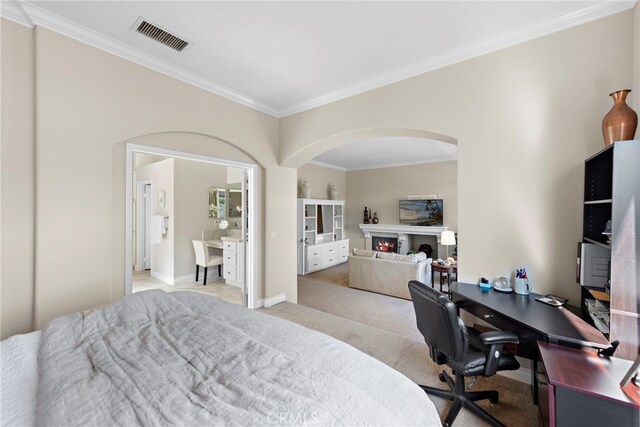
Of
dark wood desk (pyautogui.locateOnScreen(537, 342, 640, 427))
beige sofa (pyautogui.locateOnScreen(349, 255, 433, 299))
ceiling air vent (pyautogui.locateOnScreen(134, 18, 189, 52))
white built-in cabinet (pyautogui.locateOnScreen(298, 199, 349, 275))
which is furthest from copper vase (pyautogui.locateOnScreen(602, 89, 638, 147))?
white built-in cabinet (pyautogui.locateOnScreen(298, 199, 349, 275))

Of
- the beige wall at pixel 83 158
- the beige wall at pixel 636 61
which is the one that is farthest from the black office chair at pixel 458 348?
the beige wall at pixel 83 158

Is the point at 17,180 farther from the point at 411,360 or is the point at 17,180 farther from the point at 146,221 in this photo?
the point at 146,221

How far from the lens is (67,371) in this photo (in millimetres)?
1110

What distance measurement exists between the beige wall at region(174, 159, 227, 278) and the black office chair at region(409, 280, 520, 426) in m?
4.65

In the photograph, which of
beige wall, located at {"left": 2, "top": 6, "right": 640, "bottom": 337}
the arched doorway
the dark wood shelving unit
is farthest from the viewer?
the arched doorway

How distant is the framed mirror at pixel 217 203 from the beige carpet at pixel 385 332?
2291 mm

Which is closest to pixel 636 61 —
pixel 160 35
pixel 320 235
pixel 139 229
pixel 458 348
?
pixel 458 348

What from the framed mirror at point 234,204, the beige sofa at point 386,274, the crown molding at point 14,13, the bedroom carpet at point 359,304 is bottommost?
the bedroom carpet at point 359,304

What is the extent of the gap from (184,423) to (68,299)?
2048 mm

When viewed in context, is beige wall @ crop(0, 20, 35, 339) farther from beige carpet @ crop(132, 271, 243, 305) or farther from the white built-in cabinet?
the white built-in cabinet

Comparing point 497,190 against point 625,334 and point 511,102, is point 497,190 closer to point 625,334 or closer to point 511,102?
point 511,102

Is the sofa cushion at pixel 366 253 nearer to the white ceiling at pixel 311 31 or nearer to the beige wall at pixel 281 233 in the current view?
the beige wall at pixel 281 233

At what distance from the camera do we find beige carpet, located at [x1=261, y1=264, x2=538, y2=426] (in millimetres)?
1887

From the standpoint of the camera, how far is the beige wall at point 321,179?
21.9 feet
